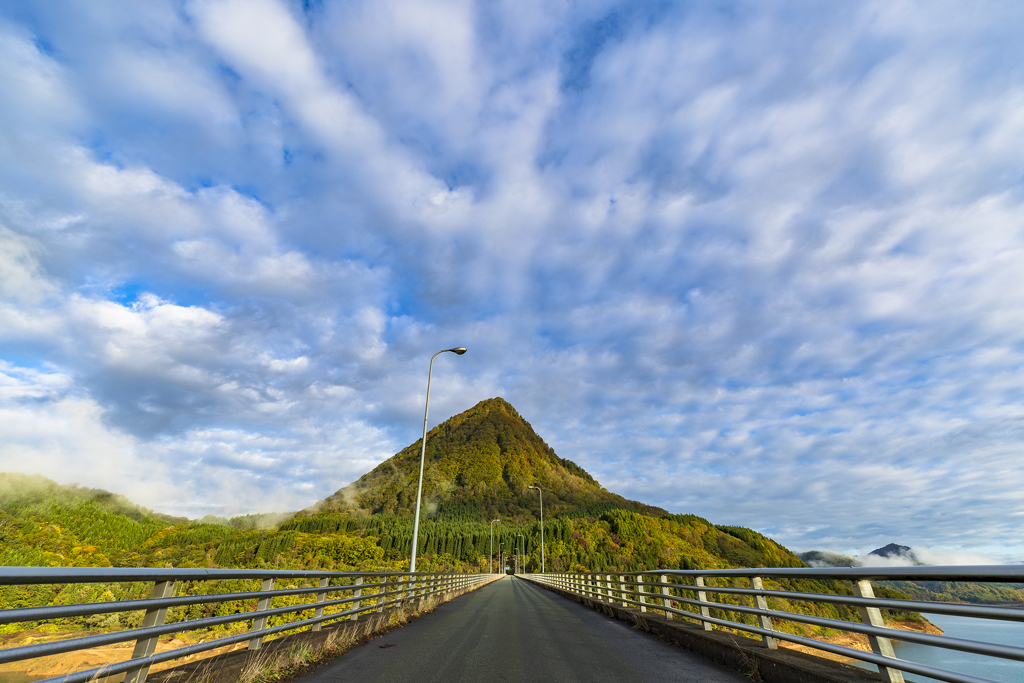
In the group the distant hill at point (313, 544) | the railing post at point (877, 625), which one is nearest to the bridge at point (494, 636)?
the railing post at point (877, 625)

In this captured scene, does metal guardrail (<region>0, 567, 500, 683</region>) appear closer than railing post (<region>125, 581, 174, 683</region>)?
Yes

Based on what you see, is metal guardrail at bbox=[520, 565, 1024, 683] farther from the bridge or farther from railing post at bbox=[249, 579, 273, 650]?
railing post at bbox=[249, 579, 273, 650]

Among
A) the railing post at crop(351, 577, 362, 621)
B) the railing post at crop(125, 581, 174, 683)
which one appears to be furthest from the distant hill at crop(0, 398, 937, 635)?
the railing post at crop(125, 581, 174, 683)

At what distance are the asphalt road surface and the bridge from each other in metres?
0.04

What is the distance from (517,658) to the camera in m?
7.52

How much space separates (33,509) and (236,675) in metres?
148

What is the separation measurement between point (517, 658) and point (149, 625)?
5304 mm

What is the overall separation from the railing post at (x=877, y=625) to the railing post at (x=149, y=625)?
19.5ft

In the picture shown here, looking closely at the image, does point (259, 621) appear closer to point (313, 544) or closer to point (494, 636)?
point (494, 636)

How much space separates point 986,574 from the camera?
320 centimetres

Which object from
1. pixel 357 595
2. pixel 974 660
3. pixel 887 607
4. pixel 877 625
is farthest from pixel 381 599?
pixel 974 660

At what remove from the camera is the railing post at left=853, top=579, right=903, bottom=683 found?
13.6 ft

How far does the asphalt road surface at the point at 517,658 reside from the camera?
20.2 ft

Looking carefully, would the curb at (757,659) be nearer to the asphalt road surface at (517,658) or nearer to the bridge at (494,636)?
the bridge at (494,636)
